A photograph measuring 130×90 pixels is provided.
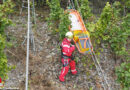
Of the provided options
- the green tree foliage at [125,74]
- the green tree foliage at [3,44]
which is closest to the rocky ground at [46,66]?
the green tree foliage at [125,74]

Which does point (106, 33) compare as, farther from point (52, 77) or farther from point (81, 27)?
point (52, 77)

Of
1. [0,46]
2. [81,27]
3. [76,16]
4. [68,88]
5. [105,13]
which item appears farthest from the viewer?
[76,16]

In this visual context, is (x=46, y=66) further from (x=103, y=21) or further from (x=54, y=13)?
(x=103, y=21)

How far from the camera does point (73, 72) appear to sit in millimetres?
5023

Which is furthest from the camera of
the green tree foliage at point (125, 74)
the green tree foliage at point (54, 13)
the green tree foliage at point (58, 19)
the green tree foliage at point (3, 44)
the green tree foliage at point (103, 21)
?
the green tree foliage at point (54, 13)

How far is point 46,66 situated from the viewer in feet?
16.9

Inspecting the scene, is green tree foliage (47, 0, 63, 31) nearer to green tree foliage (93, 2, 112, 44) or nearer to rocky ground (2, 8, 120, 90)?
rocky ground (2, 8, 120, 90)

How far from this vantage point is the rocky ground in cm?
462

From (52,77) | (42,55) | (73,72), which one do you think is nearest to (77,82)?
(73,72)

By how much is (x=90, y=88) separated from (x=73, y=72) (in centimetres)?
78

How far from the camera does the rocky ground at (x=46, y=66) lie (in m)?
4.62

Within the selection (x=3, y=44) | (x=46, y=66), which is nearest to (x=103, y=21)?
(x=46, y=66)

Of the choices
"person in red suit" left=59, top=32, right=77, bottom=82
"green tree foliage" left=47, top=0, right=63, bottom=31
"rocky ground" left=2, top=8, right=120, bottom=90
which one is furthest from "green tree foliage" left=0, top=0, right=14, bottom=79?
"green tree foliage" left=47, top=0, right=63, bottom=31

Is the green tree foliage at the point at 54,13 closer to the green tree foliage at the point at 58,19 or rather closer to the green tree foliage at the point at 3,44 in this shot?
the green tree foliage at the point at 58,19
